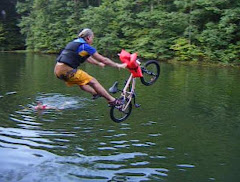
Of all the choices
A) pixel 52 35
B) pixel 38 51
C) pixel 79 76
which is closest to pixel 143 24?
pixel 52 35

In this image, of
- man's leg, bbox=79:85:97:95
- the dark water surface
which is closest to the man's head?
man's leg, bbox=79:85:97:95

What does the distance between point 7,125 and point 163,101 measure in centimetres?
543

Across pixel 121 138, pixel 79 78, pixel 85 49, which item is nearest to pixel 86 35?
pixel 85 49

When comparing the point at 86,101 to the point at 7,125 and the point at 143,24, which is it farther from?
the point at 143,24

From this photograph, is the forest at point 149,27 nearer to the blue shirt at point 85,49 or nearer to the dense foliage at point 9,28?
the dense foliage at point 9,28

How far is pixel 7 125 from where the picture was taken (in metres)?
9.46

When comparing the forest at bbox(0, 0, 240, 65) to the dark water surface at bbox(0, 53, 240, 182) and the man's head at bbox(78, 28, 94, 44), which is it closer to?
the dark water surface at bbox(0, 53, 240, 182)

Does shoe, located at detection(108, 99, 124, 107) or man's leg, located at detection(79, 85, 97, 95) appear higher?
man's leg, located at detection(79, 85, 97, 95)

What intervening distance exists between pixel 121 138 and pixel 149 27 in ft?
81.5

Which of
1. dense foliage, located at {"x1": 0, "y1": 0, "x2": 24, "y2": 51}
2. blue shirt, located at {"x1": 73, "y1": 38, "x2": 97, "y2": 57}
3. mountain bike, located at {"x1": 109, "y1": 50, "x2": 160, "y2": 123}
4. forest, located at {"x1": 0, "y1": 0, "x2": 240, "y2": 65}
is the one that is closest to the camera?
blue shirt, located at {"x1": 73, "y1": 38, "x2": 97, "y2": 57}

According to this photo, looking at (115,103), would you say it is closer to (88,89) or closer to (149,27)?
(88,89)

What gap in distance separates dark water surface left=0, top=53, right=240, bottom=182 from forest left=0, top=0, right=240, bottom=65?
13.5 metres

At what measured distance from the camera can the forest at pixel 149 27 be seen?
88.3 feet

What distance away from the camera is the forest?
88.3ft
